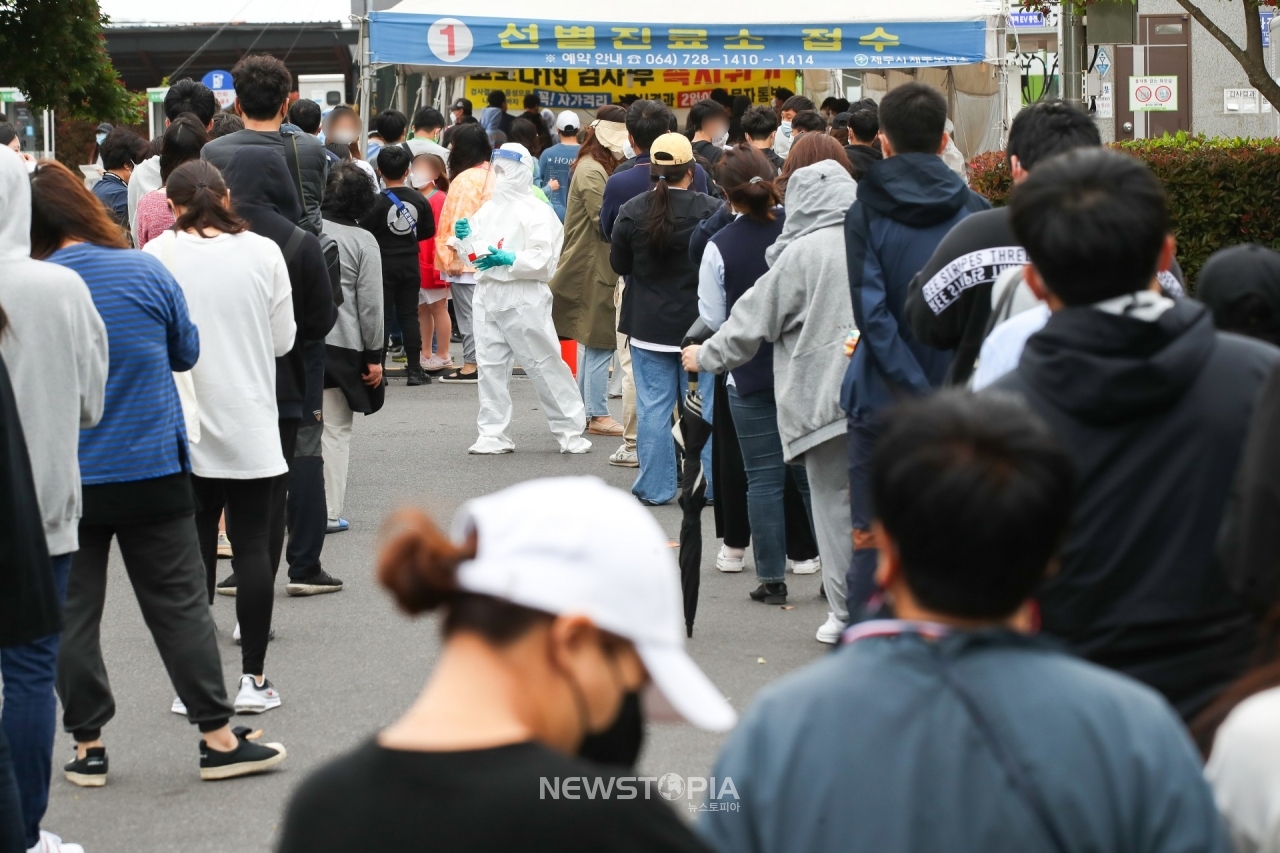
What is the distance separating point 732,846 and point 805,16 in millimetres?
13857

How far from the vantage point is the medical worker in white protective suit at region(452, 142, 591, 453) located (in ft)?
31.8

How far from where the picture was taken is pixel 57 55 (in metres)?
20.3

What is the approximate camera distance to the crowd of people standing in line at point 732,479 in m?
1.62

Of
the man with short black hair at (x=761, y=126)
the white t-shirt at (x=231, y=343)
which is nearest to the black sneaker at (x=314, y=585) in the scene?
the white t-shirt at (x=231, y=343)

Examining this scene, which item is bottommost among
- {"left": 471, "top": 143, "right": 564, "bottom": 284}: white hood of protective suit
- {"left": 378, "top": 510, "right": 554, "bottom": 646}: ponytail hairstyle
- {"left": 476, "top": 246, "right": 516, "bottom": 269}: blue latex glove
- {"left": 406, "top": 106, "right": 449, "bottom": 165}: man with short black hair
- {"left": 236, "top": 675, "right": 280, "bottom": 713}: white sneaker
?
{"left": 236, "top": 675, "right": 280, "bottom": 713}: white sneaker

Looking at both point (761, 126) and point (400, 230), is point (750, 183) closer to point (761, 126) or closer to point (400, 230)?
point (761, 126)

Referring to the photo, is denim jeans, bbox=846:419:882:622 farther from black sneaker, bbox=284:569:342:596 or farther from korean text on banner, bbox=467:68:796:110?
korean text on banner, bbox=467:68:796:110

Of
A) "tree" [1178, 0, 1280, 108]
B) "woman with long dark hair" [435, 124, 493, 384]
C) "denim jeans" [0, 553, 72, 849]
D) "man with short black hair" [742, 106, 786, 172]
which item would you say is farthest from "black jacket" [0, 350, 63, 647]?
"tree" [1178, 0, 1280, 108]

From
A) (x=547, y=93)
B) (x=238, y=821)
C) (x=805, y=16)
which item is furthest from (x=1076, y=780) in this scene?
(x=547, y=93)

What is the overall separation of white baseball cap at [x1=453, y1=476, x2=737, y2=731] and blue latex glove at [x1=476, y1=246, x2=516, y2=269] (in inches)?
316

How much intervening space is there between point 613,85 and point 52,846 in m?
16.0

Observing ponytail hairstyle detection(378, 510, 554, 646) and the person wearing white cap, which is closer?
the person wearing white cap

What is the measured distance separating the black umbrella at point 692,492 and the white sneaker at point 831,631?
0.52m

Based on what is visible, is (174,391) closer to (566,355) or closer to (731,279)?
(731,279)
